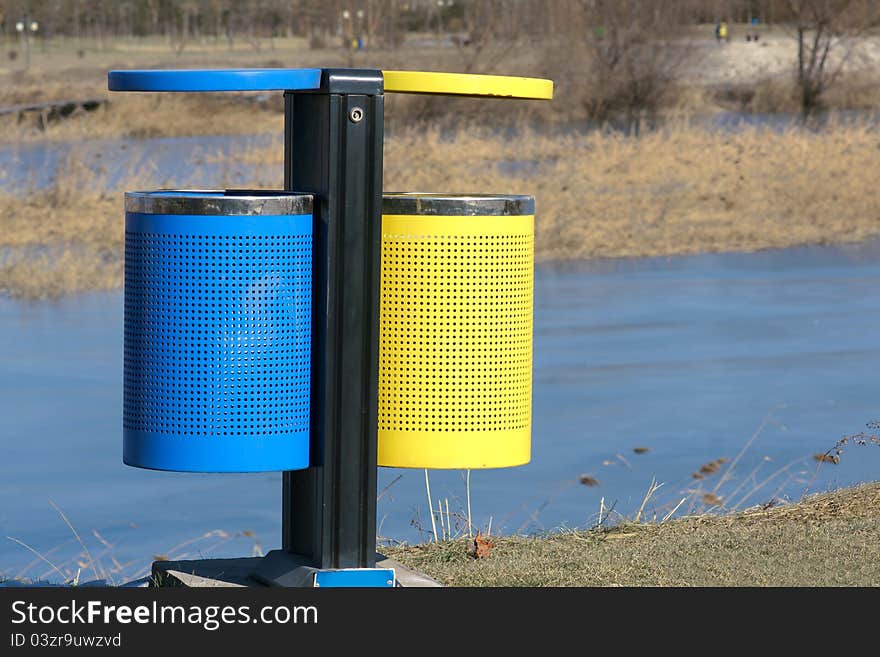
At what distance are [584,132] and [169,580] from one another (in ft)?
97.4

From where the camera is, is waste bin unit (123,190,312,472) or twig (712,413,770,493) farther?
twig (712,413,770,493)

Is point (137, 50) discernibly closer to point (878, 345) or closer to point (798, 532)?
point (878, 345)

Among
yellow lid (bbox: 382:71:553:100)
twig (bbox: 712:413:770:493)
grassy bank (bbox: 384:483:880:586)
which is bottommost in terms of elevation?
twig (bbox: 712:413:770:493)

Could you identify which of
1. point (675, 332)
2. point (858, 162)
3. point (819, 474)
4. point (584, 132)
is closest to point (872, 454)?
point (819, 474)

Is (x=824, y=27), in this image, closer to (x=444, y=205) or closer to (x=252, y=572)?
(x=444, y=205)

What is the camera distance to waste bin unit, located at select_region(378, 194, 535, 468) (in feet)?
16.3

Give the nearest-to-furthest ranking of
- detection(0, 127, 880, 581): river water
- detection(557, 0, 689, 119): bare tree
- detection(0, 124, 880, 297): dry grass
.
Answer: detection(0, 127, 880, 581): river water → detection(0, 124, 880, 297): dry grass → detection(557, 0, 689, 119): bare tree

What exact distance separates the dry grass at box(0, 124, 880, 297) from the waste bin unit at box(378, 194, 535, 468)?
30.4ft

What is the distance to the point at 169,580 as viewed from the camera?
17.1 feet

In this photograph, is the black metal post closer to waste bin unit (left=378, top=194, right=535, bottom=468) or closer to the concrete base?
the concrete base

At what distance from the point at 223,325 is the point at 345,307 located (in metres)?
0.36

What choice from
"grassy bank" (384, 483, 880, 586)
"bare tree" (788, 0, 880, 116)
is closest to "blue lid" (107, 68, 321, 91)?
"grassy bank" (384, 483, 880, 586)

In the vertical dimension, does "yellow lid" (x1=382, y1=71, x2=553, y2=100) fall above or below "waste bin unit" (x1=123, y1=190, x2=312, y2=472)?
above

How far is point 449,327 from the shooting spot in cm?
500
